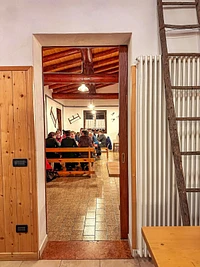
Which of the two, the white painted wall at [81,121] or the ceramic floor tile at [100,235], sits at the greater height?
the white painted wall at [81,121]

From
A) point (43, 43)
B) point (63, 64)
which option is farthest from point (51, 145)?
point (43, 43)

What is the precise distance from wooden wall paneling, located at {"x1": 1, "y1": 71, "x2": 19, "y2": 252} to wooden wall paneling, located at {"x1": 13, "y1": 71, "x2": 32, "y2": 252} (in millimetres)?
43

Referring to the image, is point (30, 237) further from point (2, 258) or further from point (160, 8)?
point (160, 8)

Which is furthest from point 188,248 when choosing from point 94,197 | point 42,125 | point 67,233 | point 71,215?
point 94,197

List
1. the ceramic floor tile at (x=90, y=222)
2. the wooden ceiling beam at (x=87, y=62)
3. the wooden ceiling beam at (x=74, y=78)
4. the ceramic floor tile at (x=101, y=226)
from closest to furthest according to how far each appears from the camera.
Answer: the ceramic floor tile at (x=101, y=226), the ceramic floor tile at (x=90, y=222), the wooden ceiling beam at (x=87, y=62), the wooden ceiling beam at (x=74, y=78)

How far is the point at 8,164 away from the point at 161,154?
1.60 metres

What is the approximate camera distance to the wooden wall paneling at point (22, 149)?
2473 mm

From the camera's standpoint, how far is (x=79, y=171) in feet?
21.5

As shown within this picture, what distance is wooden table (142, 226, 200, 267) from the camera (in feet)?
3.70

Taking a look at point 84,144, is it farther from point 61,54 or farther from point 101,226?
point 101,226

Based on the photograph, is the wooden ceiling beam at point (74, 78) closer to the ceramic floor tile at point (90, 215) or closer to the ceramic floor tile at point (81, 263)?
the ceramic floor tile at point (90, 215)

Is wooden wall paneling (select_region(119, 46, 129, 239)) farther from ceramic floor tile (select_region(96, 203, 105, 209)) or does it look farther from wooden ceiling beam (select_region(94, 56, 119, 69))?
wooden ceiling beam (select_region(94, 56, 119, 69))

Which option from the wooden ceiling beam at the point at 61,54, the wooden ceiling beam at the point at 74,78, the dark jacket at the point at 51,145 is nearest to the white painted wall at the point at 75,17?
the wooden ceiling beam at the point at 61,54

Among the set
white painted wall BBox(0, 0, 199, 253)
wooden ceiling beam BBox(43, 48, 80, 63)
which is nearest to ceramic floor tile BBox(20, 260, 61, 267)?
white painted wall BBox(0, 0, 199, 253)
